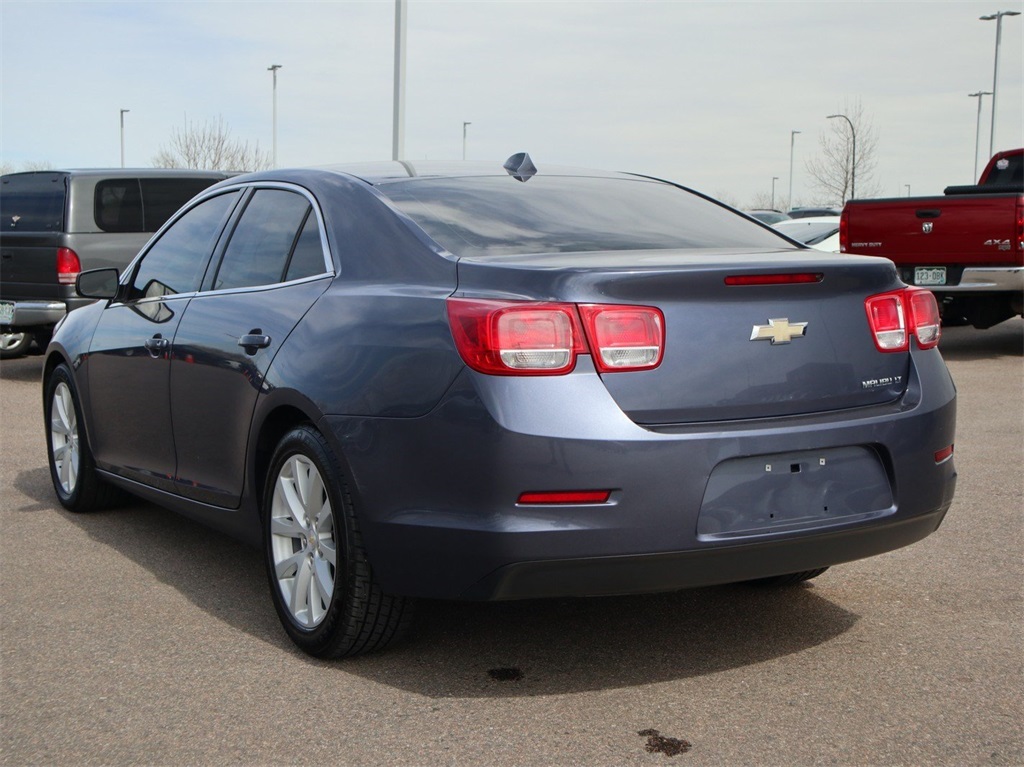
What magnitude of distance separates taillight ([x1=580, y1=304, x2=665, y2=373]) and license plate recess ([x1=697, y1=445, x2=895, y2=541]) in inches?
14.4

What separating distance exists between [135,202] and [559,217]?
8.53 meters

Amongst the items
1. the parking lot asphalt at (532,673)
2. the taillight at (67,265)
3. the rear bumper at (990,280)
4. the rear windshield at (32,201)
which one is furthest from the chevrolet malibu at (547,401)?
the rear bumper at (990,280)

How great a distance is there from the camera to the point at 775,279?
362 centimetres

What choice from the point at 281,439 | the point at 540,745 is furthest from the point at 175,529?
the point at 540,745

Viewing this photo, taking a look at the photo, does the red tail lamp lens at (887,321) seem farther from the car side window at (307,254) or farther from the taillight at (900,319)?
the car side window at (307,254)

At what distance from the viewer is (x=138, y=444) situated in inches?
212

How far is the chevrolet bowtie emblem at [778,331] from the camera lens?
11.7 ft

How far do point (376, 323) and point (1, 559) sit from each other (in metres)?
2.54

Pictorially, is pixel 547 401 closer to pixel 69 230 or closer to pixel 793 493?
pixel 793 493

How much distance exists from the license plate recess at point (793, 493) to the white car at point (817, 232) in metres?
13.9

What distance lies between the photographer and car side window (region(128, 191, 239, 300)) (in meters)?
5.14

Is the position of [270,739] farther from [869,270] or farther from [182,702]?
[869,270]

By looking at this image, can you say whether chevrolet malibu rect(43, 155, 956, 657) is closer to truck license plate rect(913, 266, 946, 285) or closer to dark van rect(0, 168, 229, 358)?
dark van rect(0, 168, 229, 358)

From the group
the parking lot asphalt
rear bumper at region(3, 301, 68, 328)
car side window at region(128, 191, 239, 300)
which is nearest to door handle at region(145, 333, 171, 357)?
car side window at region(128, 191, 239, 300)
